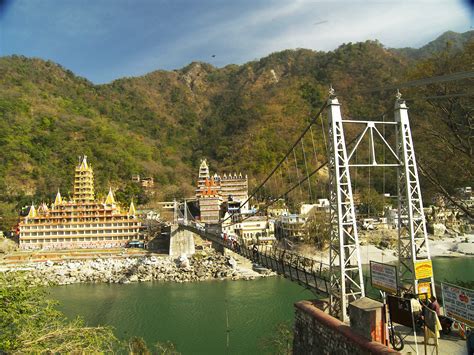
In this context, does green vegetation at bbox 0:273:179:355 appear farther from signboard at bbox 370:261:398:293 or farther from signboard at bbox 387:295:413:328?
signboard at bbox 370:261:398:293

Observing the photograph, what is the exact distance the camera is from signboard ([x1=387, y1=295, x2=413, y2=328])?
403 centimetres

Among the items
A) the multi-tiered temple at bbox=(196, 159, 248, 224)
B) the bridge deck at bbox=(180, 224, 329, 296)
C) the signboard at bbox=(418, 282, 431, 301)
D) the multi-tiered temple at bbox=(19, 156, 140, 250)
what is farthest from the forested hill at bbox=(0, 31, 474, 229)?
the signboard at bbox=(418, 282, 431, 301)

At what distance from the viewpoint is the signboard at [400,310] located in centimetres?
403

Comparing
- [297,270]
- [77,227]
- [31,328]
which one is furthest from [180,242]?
[31,328]

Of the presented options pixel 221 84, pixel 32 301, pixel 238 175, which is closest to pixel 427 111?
pixel 32 301

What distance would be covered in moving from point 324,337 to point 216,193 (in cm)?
2166

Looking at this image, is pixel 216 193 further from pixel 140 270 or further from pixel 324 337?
pixel 324 337

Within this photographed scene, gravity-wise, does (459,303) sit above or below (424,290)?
above

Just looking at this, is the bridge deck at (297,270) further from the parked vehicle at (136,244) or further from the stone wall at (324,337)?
the parked vehicle at (136,244)

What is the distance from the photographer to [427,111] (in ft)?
28.0

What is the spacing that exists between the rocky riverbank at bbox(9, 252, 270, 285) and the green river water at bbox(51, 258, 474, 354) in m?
0.66

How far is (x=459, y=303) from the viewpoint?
3834mm

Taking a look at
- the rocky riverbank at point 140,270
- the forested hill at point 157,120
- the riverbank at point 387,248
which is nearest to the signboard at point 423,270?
the rocky riverbank at point 140,270

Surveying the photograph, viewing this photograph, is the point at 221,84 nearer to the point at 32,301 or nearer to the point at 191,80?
the point at 191,80
